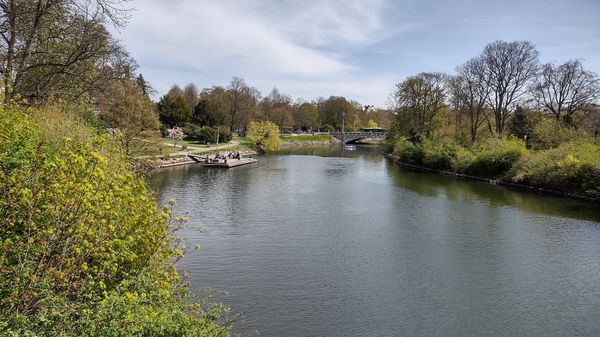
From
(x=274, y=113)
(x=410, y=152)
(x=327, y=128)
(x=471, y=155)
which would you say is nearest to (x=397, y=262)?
(x=471, y=155)

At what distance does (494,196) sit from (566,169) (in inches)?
208

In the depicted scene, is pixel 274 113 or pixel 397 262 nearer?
pixel 397 262

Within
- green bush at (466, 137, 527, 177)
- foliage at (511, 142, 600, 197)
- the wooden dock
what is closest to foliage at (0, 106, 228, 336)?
foliage at (511, 142, 600, 197)

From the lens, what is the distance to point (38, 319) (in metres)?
4.81

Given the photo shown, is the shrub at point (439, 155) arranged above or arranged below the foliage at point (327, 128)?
below

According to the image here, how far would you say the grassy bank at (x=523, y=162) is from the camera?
28891 millimetres

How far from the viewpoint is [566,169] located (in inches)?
1178

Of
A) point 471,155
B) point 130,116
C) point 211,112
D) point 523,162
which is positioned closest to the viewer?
point 130,116

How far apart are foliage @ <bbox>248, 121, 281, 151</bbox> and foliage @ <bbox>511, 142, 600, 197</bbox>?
131ft

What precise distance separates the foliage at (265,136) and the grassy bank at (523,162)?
24.2 meters

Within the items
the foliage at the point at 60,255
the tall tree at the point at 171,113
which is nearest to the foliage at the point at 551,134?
the foliage at the point at 60,255

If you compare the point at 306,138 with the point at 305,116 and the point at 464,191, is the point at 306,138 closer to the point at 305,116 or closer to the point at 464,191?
the point at 305,116

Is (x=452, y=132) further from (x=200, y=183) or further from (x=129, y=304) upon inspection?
(x=129, y=304)

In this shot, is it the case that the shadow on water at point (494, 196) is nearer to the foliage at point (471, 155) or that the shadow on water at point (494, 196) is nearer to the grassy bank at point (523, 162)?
the grassy bank at point (523, 162)
